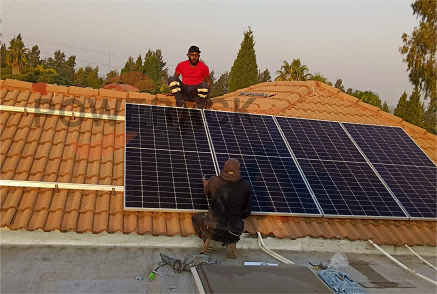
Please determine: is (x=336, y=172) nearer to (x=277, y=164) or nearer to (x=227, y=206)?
(x=277, y=164)

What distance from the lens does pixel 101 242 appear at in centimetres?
624

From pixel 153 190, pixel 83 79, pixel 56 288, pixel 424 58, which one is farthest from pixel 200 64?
pixel 83 79

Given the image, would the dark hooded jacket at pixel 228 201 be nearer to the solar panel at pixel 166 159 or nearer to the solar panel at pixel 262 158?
the solar panel at pixel 166 159

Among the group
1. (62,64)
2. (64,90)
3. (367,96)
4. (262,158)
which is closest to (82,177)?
(64,90)

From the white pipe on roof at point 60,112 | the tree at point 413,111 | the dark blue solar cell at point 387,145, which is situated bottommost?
the dark blue solar cell at point 387,145

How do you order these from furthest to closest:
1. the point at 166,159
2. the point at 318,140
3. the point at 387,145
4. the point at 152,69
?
1. the point at 152,69
2. the point at 387,145
3. the point at 318,140
4. the point at 166,159

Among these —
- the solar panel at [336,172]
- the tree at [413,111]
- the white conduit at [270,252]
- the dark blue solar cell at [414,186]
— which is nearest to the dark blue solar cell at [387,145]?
the dark blue solar cell at [414,186]

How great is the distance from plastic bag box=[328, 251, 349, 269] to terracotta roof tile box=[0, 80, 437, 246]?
54 centimetres

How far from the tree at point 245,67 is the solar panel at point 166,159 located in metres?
36.0

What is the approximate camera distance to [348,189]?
7.86 metres

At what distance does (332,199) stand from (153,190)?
341 cm

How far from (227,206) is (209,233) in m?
0.58

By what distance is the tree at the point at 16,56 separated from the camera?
66500 mm

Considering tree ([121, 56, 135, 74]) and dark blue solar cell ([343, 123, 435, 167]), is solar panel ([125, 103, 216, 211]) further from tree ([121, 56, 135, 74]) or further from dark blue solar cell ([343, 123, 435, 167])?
tree ([121, 56, 135, 74])
